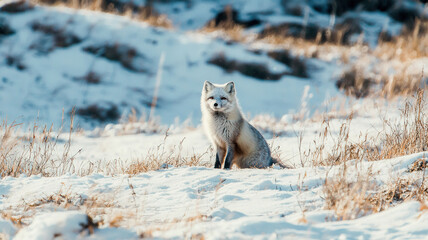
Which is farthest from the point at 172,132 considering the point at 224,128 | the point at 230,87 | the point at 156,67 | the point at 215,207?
the point at 215,207

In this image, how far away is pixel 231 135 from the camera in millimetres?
4754

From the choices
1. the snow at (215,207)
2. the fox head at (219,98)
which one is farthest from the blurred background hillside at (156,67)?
the snow at (215,207)

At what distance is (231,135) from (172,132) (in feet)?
10.7

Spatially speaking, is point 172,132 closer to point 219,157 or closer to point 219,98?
point 219,157

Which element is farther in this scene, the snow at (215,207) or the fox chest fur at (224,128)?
the fox chest fur at (224,128)

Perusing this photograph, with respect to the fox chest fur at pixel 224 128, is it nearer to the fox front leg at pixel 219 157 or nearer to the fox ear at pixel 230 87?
the fox front leg at pixel 219 157

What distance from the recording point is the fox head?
185 inches

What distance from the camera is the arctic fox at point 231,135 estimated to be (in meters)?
4.77

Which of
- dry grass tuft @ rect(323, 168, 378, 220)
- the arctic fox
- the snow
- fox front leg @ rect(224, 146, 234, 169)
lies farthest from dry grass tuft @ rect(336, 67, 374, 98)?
dry grass tuft @ rect(323, 168, 378, 220)

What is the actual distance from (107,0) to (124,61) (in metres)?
7.32

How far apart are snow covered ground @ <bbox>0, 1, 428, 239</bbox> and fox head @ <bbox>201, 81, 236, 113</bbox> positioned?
70 centimetres

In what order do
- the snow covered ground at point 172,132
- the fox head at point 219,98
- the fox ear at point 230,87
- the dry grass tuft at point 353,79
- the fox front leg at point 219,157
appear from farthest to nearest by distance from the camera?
1. the dry grass tuft at point 353,79
2. the fox ear at point 230,87
3. the fox front leg at point 219,157
4. the fox head at point 219,98
5. the snow covered ground at point 172,132

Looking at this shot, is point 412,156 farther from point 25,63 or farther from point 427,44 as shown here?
point 427,44

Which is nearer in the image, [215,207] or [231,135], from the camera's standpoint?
[215,207]
